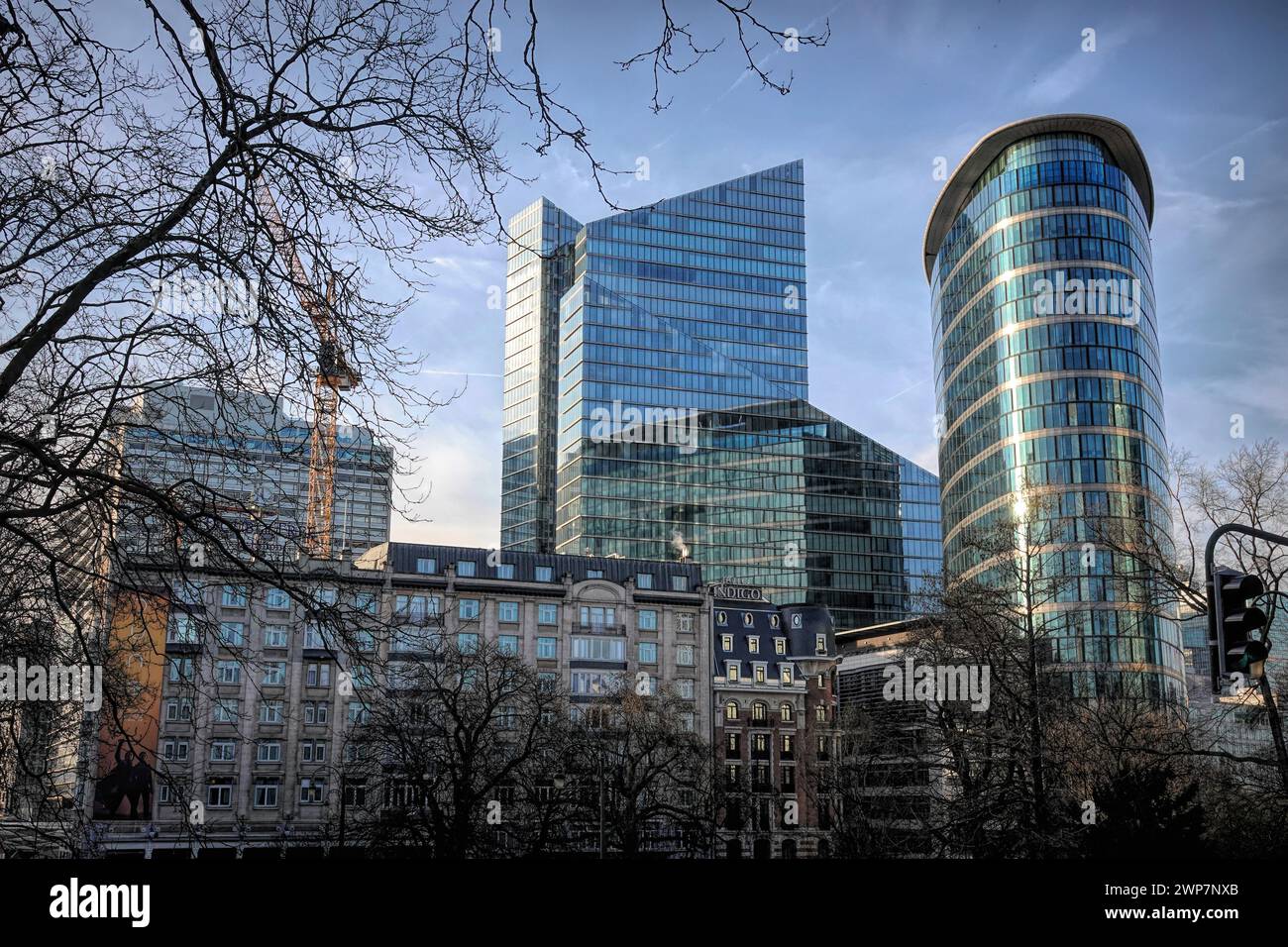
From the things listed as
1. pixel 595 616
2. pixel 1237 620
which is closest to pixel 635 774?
pixel 595 616

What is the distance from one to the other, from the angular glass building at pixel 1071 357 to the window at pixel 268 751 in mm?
59139

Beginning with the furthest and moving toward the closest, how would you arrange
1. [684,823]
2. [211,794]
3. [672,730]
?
[211,794]
[672,730]
[684,823]

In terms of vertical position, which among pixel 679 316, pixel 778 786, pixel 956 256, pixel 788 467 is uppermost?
pixel 679 316

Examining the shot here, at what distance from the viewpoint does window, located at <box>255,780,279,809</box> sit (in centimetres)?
7262

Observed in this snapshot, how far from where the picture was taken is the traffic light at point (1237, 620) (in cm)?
1410

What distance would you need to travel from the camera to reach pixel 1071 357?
360 feet

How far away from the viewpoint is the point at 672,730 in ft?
200

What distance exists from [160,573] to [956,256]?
4986 inches

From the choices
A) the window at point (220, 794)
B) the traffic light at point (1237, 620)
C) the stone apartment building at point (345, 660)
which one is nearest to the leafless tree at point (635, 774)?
the stone apartment building at point (345, 660)

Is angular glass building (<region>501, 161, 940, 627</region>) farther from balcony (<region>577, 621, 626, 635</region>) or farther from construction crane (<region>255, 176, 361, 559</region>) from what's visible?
construction crane (<region>255, 176, 361, 559</region>)

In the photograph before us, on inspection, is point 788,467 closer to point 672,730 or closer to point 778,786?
point 778,786

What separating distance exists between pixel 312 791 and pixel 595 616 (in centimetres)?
2324

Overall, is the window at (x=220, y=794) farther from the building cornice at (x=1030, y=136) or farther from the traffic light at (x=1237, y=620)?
the building cornice at (x=1030, y=136)
